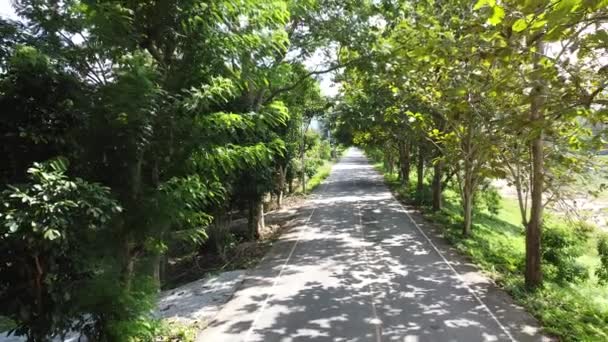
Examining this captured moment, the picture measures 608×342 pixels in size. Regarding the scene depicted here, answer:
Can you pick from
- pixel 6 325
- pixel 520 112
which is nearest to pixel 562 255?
pixel 520 112

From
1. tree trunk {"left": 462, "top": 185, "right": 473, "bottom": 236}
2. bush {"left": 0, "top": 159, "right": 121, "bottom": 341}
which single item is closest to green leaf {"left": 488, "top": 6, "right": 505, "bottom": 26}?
bush {"left": 0, "top": 159, "right": 121, "bottom": 341}

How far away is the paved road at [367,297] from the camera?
725cm

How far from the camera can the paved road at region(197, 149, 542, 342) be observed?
725cm

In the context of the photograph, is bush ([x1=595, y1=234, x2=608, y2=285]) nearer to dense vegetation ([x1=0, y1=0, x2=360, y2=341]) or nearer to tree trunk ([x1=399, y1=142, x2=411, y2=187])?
dense vegetation ([x1=0, y1=0, x2=360, y2=341])

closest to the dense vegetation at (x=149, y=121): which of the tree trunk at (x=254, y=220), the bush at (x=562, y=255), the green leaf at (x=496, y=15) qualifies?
the green leaf at (x=496, y=15)

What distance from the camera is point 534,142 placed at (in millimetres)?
9242

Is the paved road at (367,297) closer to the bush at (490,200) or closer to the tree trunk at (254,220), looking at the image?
the tree trunk at (254,220)

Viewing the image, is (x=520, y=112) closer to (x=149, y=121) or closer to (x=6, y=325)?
(x=149, y=121)

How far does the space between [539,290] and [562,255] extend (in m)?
4.37

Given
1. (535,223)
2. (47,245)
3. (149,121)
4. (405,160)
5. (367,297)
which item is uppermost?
(149,121)

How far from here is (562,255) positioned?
12625 millimetres

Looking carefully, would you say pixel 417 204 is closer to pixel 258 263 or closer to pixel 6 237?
pixel 258 263

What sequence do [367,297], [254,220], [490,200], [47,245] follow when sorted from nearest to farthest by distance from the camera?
[47,245]
[367,297]
[254,220]
[490,200]

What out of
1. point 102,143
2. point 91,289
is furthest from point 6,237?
point 102,143
